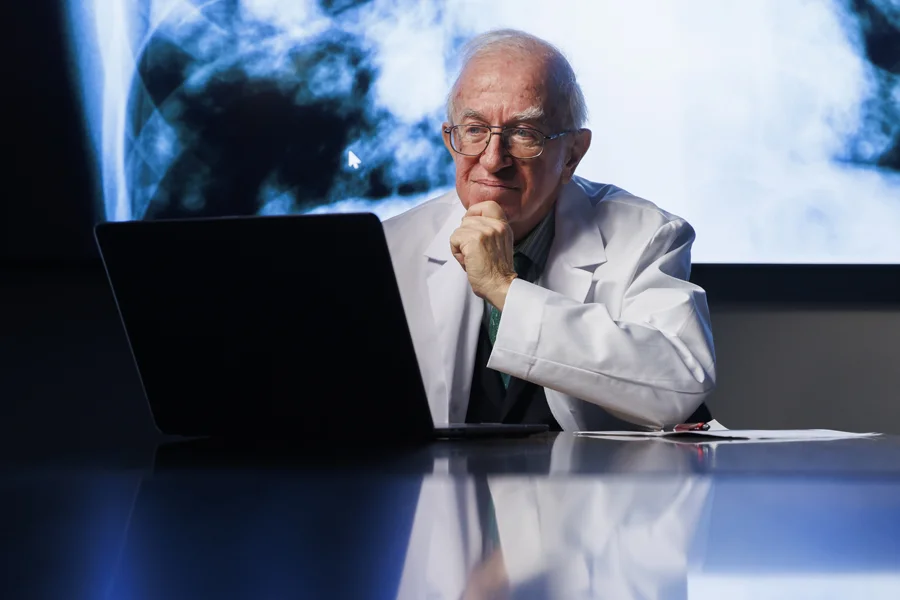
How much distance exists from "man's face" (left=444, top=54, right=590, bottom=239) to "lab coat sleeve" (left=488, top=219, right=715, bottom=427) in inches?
14.1

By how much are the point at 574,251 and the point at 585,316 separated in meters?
0.41

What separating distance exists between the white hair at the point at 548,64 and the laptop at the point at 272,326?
0.80 metres

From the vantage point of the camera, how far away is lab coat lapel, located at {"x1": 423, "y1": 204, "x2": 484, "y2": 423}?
152 cm

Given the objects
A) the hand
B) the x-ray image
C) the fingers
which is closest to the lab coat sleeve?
the hand

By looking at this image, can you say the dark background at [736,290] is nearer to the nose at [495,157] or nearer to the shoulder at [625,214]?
the shoulder at [625,214]

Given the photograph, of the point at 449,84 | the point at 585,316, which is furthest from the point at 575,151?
the point at 449,84

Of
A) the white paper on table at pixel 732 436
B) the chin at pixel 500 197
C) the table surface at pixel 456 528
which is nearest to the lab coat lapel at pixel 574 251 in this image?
the chin at pixel 500 197

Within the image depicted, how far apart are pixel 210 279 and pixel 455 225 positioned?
0.90m

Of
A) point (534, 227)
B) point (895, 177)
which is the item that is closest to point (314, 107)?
point (534, 227)

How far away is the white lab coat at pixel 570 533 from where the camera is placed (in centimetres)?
33

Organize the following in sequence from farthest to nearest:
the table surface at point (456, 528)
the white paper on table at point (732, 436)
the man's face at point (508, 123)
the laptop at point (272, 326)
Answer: the man's face at point (508, 123)
the white paper on table at point (732, 436)
the laptop at point (272, 326)
the table surface at point (456, 528)

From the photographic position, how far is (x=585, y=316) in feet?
3.87

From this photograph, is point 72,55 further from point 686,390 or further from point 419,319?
point 686,390

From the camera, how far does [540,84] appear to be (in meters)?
1.55
